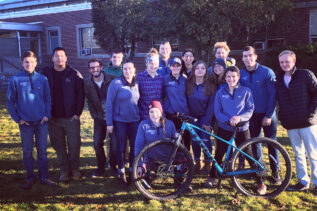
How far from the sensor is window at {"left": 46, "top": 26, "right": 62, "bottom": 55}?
23.1 metres

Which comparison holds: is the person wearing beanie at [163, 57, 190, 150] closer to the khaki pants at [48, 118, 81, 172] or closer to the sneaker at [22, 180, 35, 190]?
the khaki pants at [48, 118, 81, 172]

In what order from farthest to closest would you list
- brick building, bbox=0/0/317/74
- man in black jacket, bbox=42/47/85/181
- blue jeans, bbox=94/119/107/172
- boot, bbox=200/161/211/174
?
brick building, bbox=0/0/317/74 < boot, bbox=200/161/211/174 < blue jeans, bbox=94/119/107/172 < man in black jacket, bbox=42/47/85/181

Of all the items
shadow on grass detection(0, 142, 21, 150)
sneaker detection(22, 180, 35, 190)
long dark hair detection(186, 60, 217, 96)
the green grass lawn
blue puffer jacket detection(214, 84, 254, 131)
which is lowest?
the green grass lawn

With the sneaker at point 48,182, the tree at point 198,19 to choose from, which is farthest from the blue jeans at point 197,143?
the tree at point 198,19

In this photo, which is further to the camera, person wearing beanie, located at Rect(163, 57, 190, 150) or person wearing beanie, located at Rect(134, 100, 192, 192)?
person wearing beanie, located at Rect(163, 57, 190, 150)

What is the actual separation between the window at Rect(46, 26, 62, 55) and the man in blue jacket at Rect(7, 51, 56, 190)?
20147 mm

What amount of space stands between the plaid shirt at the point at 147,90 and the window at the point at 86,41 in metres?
17.1

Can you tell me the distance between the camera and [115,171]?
4867mm

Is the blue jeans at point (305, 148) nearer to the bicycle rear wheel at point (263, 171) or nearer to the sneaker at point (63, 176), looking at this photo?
the bicycle rear wheel at point (263, 171)

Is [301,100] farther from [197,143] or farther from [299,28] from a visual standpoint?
[299,28]

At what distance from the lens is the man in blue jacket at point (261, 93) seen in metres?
4.20

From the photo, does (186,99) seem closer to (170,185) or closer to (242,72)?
(242,72)

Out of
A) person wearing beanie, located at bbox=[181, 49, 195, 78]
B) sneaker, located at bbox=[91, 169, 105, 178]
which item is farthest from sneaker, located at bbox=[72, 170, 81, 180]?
person wearing beanie, located at bbox=[181, 49, 195, 78]

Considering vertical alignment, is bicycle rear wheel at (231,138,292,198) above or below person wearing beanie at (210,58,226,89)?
below
